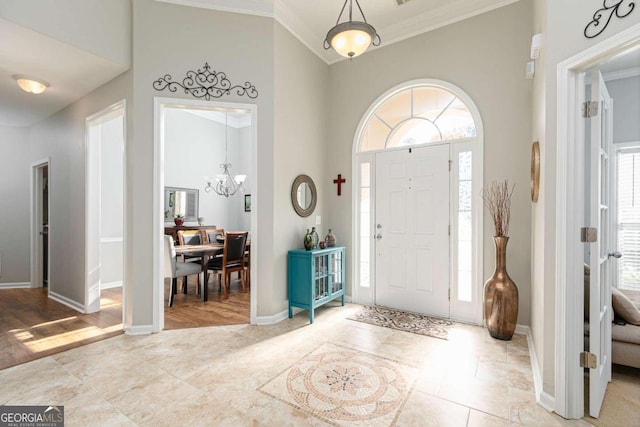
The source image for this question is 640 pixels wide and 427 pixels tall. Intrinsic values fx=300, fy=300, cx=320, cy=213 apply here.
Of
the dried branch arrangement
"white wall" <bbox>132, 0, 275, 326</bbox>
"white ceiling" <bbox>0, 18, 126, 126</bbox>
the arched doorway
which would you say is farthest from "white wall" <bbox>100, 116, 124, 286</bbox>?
the dried branch arrangement

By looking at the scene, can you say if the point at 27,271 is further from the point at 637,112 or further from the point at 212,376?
the point at 637,112

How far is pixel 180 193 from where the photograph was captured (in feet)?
20.7

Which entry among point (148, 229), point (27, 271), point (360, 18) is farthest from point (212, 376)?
point (27, 271)

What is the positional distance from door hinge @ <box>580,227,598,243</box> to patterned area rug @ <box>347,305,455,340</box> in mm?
1599

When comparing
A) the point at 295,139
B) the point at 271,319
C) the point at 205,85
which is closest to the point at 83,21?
the point at 205,85

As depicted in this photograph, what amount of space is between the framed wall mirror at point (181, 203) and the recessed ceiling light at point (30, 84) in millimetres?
2819

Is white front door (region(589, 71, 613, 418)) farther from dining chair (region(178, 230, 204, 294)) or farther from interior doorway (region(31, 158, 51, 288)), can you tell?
interior doorway (region(31, 158, 51, 288))

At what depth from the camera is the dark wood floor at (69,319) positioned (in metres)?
2.80

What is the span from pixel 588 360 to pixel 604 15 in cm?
193

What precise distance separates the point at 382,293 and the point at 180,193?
185 inches

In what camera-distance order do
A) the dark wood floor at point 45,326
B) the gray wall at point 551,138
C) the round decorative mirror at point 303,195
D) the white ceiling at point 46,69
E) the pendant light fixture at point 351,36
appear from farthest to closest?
1. the round decorative mirror at point 303,195
2. the dark wood floor at point 45,326
3. the white ceiling at point 46,69
4. the pendant light fixture at point 351,36
5. the gray wall at point 551,138

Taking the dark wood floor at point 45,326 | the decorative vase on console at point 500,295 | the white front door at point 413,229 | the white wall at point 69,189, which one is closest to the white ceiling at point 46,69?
the white wall at point 69,189

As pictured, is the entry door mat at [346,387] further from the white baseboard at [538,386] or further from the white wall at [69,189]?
the white wall at [69,189]

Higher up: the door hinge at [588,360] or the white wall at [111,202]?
the white wall at [111,202]
